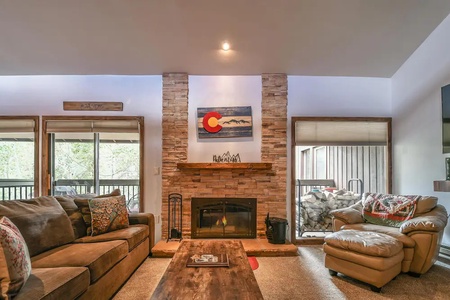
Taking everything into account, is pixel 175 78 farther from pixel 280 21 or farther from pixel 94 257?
pixel 94 257

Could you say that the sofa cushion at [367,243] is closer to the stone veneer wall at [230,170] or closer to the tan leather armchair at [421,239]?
the tan leather armchair at [421,239]

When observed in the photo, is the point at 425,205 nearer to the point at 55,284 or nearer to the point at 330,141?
the point at 330,141


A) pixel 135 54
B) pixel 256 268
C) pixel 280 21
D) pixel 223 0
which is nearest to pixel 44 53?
pixel 135 54

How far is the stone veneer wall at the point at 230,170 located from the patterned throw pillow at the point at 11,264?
8.12 feet

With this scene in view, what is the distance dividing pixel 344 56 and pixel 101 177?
4528 millimetres

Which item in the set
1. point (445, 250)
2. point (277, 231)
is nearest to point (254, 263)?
point (277, 231)

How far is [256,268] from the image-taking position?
10.1ft

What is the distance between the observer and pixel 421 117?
3740mm

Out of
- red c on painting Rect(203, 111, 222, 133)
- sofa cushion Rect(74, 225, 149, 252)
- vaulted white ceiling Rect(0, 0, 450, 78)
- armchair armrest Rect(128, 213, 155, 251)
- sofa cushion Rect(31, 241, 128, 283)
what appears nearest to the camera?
sofa cushion Rect(31, 241, 128, 283)

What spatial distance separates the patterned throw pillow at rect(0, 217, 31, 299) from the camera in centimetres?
145

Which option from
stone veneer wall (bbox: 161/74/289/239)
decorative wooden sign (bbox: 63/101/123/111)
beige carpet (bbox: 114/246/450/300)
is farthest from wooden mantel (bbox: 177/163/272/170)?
Answer: decorative wooden sign (bbox: 63/101/123/111)

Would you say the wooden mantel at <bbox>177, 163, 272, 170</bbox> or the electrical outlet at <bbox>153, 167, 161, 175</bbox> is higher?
the wooden mantel at <bbox>177, 163, 272, 170</bbox>

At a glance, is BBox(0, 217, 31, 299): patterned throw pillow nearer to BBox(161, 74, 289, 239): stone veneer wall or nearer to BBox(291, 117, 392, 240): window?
BBox(161, 74, 289, 239): stone veneer wall

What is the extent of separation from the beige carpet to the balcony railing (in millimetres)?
1401
